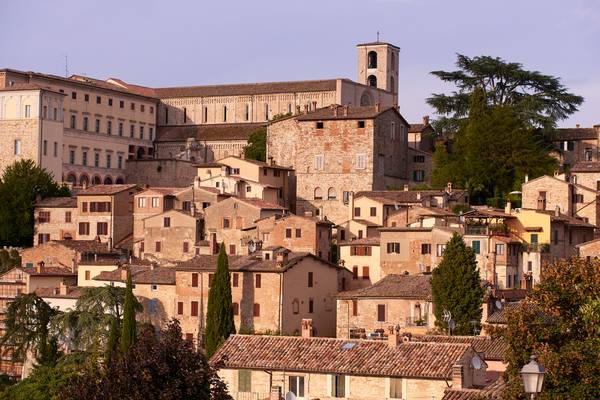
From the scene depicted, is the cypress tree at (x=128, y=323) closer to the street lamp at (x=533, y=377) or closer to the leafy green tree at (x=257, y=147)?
the leafy green tree at (x=257, y=147)

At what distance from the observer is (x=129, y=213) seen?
76750 mm

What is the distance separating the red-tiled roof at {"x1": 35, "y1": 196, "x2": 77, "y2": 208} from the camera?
77562 millimetres

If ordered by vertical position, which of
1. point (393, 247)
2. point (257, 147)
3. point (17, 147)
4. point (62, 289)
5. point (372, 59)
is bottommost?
point (62, 289)

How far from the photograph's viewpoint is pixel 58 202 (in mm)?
78125

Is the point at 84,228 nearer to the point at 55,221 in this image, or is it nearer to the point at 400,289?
the point at 55,221

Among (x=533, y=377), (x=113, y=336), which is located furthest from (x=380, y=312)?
(x=533, y=377)

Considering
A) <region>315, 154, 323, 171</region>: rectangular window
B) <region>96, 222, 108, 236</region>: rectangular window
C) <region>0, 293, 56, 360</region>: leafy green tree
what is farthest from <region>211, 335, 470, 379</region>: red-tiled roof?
<region>315, 154, 323, 171</region>: rectangular window

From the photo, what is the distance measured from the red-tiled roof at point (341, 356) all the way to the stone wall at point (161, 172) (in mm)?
48740

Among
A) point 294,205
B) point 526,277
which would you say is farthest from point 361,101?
point 526,277

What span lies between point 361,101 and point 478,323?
53405 millimetres

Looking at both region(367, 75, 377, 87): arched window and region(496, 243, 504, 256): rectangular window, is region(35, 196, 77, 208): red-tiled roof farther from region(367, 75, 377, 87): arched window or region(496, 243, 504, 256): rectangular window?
region(367, 75, 377, 87): arched window

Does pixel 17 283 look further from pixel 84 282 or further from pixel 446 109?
pixel 446 109

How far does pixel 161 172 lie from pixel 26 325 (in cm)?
3389

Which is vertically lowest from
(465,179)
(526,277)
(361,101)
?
(526,277)
